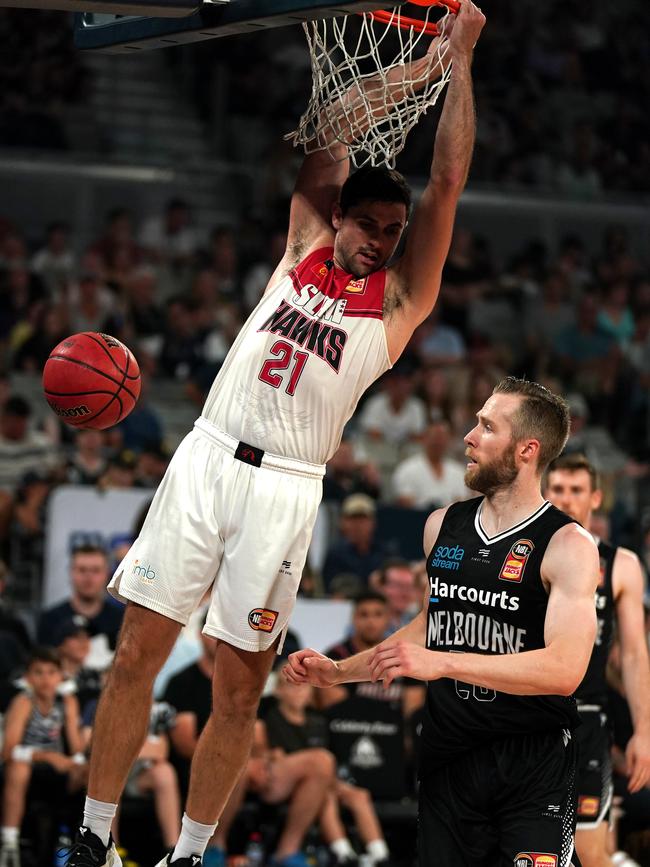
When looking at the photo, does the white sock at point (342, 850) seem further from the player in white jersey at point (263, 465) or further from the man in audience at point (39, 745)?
the player in white jersey at point (263, 465)

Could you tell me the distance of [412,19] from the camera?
213 inches

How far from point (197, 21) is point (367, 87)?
0.97 m

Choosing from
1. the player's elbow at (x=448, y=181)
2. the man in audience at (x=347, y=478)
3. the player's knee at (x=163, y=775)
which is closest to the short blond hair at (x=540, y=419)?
the player's elbow at (x=448, y=181)

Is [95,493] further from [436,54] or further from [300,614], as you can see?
[436,54]

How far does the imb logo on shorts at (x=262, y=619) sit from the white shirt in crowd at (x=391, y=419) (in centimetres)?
818

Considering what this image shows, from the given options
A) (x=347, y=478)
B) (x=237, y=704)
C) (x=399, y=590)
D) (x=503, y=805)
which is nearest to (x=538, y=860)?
(x=503, y=805)

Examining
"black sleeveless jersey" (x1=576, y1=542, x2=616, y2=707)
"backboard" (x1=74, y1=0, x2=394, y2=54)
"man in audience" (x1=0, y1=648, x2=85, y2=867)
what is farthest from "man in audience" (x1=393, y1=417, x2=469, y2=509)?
"backboard" (x1=74, y1=0, x2=394, y2=54)

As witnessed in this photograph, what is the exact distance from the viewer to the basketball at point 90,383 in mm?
5191

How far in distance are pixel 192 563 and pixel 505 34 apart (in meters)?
15.0

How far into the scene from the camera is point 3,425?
11.5 meters

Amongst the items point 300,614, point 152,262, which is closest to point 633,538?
point 300,614

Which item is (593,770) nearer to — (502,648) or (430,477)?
(502,648)

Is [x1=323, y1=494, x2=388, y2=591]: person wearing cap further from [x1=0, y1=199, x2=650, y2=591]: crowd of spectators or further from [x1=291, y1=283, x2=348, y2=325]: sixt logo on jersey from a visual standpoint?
[x1=291, y1=283, x2=348, y2=325]: sixt logo on jersey

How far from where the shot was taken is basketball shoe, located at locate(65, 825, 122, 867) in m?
4.84
